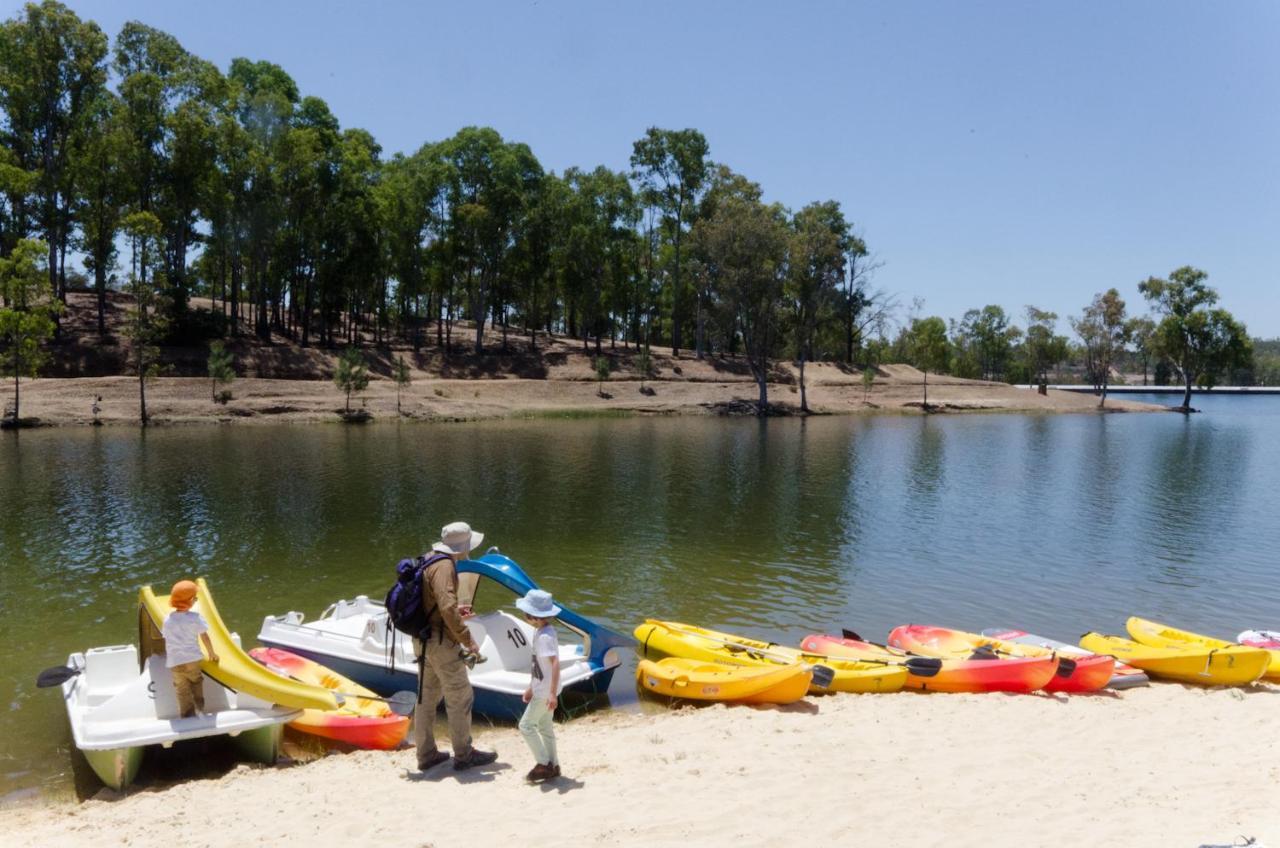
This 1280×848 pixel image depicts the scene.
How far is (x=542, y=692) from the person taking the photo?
28.7 feet

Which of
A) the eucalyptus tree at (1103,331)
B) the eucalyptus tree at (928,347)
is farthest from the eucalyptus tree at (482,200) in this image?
the eucalyptus tree at (1103,331)

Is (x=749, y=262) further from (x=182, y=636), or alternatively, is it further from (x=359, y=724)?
(x=182, y=636)

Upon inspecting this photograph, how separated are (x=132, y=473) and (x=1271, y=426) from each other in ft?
276

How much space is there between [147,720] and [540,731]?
5.16 meters

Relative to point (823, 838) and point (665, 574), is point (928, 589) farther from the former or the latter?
point (823, 838)

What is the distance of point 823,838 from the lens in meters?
7.61

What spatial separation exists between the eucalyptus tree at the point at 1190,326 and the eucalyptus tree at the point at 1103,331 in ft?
20.7

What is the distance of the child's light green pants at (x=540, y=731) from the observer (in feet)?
29.2

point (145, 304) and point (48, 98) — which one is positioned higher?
point (48, 98)

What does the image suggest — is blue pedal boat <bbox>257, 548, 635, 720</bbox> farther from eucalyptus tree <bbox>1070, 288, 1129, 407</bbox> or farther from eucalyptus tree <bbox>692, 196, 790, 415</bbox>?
eucalyptus tree <bbox>1070, 288, 1129, 407</bbox>

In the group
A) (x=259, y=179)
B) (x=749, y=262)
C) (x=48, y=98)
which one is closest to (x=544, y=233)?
(x=749, y=262)

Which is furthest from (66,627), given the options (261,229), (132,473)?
(261,229)

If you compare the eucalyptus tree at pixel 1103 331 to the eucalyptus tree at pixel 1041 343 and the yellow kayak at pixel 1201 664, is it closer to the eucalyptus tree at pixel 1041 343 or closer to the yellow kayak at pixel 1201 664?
the eucalyptus tree at pixel 1041 343

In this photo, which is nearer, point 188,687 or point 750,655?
point 188,687
